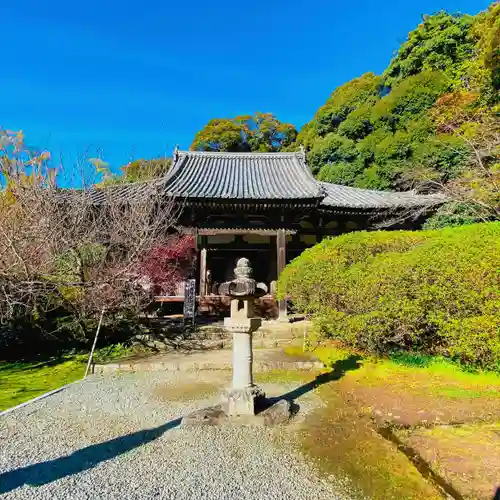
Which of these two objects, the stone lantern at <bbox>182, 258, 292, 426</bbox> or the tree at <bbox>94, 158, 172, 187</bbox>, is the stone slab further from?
the tree at <bbox>94, 158, 172, 187</bbox>

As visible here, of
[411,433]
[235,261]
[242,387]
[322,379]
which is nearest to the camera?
[411,433]

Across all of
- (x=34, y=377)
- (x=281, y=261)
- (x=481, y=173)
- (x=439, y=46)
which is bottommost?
(x=34, y=377)

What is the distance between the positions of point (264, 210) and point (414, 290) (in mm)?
6796

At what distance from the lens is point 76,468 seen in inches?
124

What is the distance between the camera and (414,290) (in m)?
4.81

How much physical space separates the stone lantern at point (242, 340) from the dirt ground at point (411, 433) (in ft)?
2.48

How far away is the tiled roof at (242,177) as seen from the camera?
10703mm

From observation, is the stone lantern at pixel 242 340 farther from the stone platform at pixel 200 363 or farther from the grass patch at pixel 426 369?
the grass patch at pixel 426 369

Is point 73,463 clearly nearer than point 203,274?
Yes

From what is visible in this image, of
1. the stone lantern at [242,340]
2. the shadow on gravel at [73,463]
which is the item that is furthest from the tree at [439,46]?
the shadow on gravel at [73,463]

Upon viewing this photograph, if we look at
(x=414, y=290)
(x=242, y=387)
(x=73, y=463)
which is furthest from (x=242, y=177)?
(x=73, y=463)

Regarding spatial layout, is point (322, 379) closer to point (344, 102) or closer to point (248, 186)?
point (248, 186)

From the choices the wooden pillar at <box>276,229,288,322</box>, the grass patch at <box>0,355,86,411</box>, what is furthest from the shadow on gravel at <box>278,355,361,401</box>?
the grass patch at <box>0,355,86,411</box>

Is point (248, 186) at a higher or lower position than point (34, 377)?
higher
